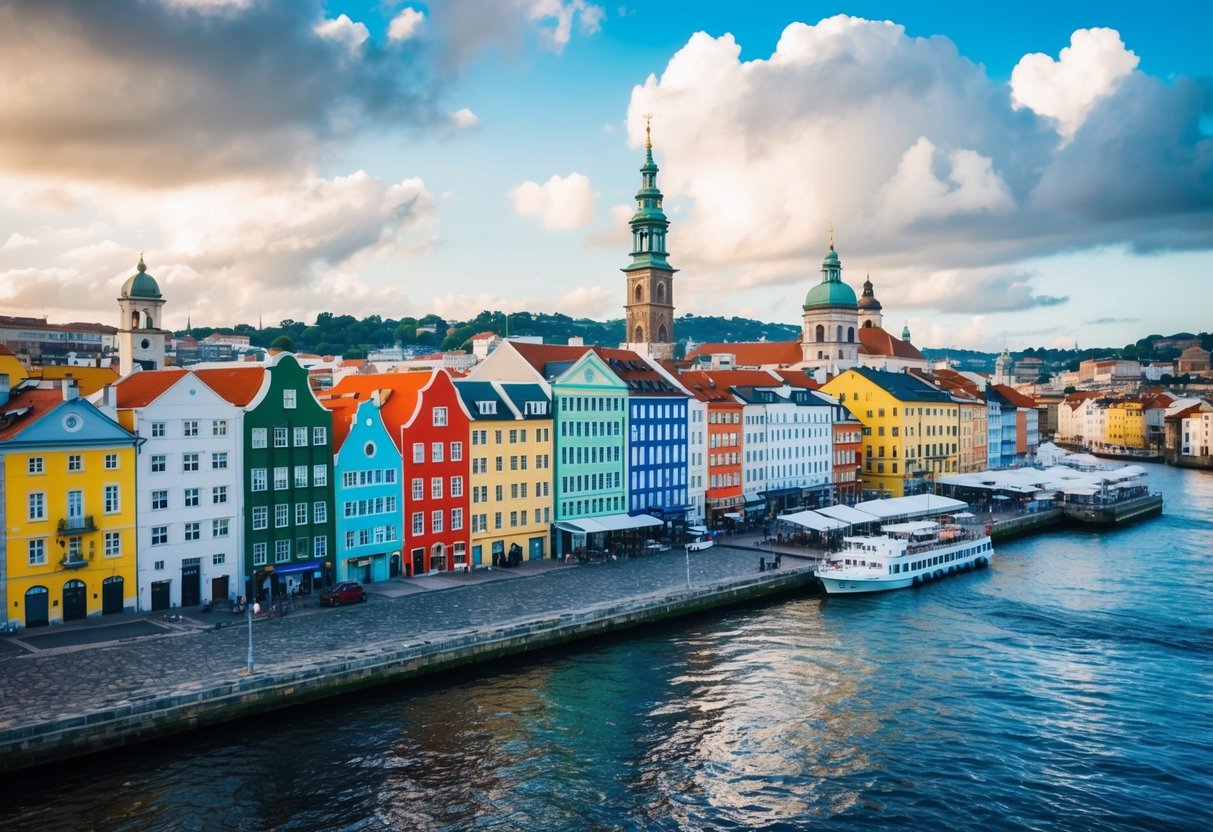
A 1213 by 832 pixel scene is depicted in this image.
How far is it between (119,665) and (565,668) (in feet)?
58.0

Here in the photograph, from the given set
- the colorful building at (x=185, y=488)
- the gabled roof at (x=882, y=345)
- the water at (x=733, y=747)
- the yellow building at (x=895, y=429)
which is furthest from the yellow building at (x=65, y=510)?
the gabled roof at (x=882, y=345)

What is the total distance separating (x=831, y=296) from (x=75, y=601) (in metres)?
124

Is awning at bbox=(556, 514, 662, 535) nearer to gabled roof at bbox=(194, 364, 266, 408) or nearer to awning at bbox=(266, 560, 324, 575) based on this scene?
awning at bbox=(266, 560, 324, 575)

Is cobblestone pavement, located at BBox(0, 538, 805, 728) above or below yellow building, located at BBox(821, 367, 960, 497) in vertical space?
below

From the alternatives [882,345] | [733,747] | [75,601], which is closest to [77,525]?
[75,601]

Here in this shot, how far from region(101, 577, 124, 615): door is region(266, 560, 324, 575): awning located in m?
7.47

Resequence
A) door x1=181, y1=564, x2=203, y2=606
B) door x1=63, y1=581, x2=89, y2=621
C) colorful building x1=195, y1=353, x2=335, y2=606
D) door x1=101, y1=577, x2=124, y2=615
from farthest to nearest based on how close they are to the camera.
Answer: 1. colorful building x1=195, y1=353, x2=335, y2=606
2. door x1=181, y1=564, x2=203, y2=606
3. door x1=101, y1=577, x2=124, y2=615
4. door x1=63, y1=581, x2=89, y2=621

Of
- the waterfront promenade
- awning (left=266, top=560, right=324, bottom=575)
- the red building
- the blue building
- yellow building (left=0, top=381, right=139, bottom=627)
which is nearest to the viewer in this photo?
the waterfront promenade

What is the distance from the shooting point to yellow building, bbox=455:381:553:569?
61.2m

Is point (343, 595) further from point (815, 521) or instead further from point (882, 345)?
point (882, 345)

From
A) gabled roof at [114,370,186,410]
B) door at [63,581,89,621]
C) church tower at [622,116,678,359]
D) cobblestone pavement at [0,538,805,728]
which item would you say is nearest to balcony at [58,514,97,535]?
door at [63,581,89,621]

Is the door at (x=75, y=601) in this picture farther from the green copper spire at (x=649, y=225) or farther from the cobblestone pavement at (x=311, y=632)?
the green copper spire at (x=649, y=225)

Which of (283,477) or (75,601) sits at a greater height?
(283,477)

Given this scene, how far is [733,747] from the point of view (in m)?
34.2
